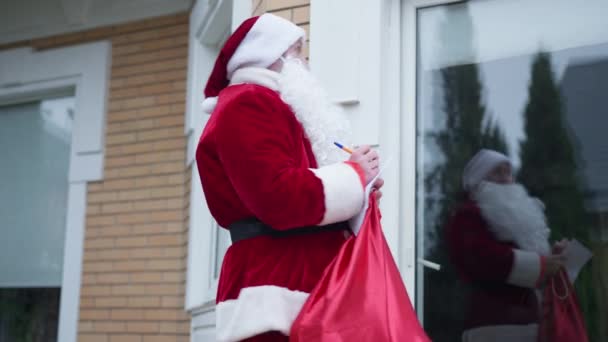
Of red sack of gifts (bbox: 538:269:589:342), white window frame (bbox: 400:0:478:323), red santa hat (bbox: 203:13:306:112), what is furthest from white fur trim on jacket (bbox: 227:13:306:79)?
red sack of gifts (bbox: 538:269:589:342)

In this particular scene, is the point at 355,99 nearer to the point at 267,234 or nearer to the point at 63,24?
the point at 267,234

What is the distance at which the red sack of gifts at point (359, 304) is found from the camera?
231 cm

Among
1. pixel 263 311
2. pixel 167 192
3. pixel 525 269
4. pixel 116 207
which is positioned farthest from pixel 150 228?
pixel 263 311

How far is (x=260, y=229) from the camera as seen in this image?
2559mm

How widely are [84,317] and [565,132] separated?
4108 mm

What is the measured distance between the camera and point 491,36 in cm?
378

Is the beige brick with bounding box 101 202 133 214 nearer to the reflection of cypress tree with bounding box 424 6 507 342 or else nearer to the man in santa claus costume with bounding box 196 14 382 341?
the reflection of cypress tree with bounding box 424 6 507 342

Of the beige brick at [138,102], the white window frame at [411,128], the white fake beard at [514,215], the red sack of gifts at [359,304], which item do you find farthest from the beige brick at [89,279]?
the red sack of gifts at [359,304]

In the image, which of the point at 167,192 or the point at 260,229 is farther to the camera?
the point at 167,192

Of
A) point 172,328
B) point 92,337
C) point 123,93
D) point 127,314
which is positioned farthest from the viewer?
point 123,93

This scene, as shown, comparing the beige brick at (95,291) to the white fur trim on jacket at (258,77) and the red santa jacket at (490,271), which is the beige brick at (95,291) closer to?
the red santa jacket at (490,271)

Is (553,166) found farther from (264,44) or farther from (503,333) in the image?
(264,44)

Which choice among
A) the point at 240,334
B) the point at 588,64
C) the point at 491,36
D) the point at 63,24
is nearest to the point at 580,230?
the point at 588,64

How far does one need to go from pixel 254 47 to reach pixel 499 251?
1404 millimetres
